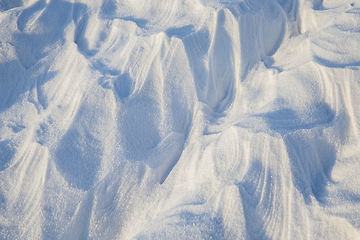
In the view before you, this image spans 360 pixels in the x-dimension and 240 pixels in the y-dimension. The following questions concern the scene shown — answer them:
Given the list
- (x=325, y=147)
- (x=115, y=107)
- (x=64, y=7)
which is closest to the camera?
(x=325, y=147)

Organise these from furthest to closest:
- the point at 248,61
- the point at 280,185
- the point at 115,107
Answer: the point at 248,61
the point at 115,107
the point at 280,185

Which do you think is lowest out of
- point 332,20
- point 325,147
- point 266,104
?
point 325,147

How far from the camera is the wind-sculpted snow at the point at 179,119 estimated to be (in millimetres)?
1086

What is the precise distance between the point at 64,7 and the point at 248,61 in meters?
1.28

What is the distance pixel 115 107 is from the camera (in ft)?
4.38

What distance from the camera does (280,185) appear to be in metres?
1.11

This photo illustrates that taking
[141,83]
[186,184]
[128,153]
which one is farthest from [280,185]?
[141,83]

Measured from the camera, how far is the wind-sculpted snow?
3.56 feet

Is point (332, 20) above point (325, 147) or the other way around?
above

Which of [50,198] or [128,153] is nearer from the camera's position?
[50,198]

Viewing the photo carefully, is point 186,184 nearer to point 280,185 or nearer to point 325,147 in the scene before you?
point 280,185

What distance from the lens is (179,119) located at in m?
1.39

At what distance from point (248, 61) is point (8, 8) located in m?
1.69

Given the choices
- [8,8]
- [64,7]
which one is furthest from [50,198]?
[8,8]
